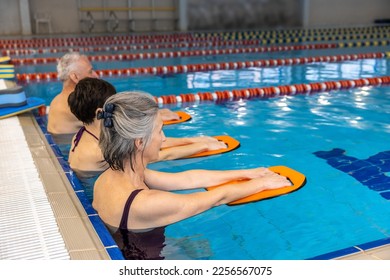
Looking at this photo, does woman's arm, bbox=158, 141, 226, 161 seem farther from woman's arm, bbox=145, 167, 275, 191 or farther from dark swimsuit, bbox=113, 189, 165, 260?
dark swimsuit, bbox=113, 189, 165, 260

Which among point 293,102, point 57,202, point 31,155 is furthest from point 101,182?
point 293,102

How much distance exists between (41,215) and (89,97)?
0.93m

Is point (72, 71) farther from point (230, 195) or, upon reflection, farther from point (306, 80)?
point (306, 80)

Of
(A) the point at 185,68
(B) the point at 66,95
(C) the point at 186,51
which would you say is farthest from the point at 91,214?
(C) the point at 186,51

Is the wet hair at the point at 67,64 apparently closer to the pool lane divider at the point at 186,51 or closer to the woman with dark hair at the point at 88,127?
the woman with dark hair at the point at 88,127

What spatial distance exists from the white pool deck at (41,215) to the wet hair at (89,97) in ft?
1.49

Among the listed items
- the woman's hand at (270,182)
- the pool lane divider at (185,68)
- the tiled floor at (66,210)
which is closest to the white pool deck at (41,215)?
the tiled floor at (66,210)

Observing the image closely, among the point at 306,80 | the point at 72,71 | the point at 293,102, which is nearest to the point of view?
the point at 72,71

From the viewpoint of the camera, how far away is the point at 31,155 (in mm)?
3652

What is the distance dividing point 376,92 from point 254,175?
4.23 meters

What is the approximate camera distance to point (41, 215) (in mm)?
2551

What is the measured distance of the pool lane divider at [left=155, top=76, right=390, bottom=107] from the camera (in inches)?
250

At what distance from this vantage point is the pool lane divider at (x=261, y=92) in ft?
20.9

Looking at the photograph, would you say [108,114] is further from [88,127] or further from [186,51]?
[186,51]
